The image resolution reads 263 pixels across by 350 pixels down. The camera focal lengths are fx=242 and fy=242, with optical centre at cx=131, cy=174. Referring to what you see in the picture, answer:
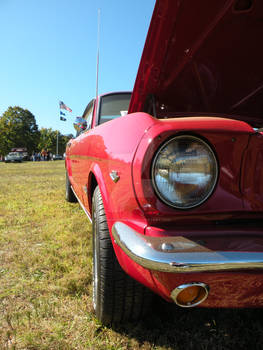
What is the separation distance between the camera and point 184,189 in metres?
0.97

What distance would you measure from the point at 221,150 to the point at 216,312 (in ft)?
3.66

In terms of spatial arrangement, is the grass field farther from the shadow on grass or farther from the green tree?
the green tree

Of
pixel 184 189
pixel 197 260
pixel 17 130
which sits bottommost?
pixel 197 260

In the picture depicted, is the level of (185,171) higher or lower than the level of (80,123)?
lower

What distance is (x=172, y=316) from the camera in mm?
1461

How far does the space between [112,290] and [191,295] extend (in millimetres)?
463

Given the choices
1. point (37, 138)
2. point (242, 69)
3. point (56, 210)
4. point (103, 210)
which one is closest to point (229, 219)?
point (103, 210)

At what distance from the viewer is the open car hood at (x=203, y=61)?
3.59 feet

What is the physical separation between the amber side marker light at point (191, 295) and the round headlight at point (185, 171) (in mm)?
297

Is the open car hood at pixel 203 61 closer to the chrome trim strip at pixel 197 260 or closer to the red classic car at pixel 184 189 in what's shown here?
the red classic car at pixel 184 189

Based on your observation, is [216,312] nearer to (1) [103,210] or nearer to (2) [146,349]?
(2) [146,349]

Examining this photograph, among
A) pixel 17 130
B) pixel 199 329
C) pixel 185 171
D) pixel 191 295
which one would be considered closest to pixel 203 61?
pixel 185 171

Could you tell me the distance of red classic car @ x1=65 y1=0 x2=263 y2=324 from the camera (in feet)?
A: 2.80

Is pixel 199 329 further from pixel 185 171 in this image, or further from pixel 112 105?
pixel 112 105
